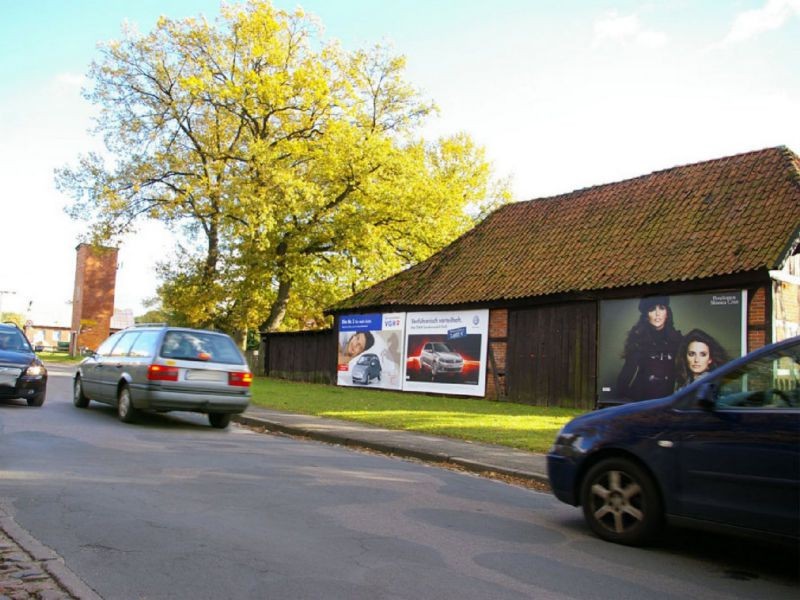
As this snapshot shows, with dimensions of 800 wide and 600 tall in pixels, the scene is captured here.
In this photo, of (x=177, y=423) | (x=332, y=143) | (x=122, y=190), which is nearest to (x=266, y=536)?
(x=177, y=423)

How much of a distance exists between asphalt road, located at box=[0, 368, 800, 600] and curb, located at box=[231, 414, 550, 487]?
38 centimetres

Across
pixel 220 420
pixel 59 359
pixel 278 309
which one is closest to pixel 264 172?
pixel 278 309

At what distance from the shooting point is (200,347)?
465 inches

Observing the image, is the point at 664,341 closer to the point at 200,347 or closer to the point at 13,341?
the point at 200,347

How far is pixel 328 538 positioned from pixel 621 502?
2.27 m

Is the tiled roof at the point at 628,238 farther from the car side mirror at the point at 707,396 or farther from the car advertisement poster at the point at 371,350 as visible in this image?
the car side mirror at the point at 707,396

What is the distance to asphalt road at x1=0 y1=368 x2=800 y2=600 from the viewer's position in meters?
4.30

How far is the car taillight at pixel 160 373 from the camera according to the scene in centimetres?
1127

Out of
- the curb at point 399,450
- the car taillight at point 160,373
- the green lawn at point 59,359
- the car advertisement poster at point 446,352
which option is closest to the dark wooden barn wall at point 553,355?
the car advertisement poster at point 446,352

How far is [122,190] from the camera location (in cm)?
3212

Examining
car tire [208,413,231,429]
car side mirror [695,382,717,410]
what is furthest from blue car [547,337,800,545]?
car tire [208,413,231,429]

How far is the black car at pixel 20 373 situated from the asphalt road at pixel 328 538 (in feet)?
15.7

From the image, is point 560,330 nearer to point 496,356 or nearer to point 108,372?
point 496,356

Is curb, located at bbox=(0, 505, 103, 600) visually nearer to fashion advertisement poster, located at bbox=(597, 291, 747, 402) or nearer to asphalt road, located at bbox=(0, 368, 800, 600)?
asphalt road, located at bbox=(0, 368, 800, 600)
